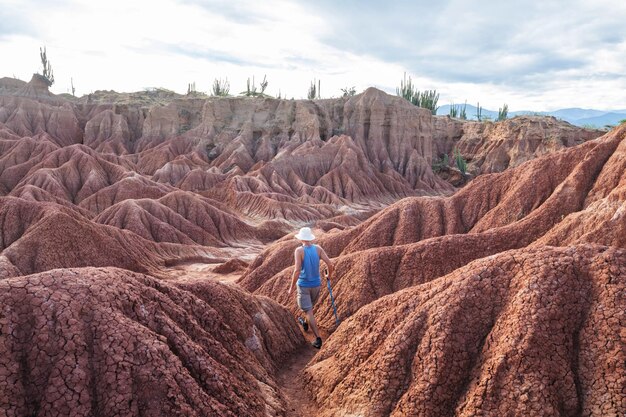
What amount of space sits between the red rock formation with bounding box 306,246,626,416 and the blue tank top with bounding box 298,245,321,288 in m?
2.04

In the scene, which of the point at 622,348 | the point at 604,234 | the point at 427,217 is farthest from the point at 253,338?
the point at 427,217

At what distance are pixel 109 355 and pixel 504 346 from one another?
16.0 feet

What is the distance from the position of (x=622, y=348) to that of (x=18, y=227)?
2284cm

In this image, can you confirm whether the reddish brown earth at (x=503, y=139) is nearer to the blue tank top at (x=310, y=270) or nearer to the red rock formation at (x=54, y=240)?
the red rock formation at (x=54, y=240)

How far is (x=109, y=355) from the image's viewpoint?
4.90 m

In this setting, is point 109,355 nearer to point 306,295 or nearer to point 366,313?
point 306,295

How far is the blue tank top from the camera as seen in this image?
29.0 ft

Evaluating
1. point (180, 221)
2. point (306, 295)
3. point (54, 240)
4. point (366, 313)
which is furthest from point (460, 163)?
point (366, 313)

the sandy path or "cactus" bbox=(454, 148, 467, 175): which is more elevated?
"cactus" bbox=(454, 148, 467, 175)

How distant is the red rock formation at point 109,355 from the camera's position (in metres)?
4.56

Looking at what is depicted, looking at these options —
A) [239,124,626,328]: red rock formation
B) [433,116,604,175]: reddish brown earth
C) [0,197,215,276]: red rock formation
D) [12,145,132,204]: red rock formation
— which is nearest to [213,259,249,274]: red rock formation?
[0,197,215,276]: red rock formation

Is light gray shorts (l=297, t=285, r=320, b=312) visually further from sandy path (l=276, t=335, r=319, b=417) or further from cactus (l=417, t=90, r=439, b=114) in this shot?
cactus (l=417, t=90, r=439, b=114)

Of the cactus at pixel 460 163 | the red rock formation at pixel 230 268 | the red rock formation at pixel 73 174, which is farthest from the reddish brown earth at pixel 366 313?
the cactus at pixel 460 163

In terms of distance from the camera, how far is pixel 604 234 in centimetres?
969
